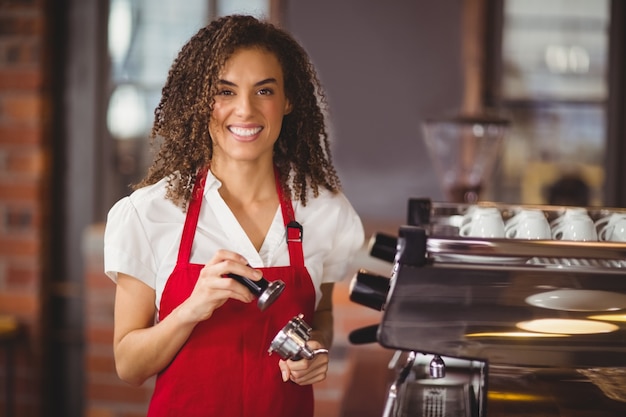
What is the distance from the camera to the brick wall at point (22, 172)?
3.54 metres

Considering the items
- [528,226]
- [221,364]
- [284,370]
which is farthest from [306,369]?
[528,226]

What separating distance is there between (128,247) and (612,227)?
0.89 m

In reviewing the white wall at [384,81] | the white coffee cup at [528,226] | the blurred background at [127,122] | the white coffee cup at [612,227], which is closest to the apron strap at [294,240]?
the white coffee cup at [528,226]

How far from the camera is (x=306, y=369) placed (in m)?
1.55

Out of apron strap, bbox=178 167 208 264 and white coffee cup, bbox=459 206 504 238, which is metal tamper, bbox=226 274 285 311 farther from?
white coffee cup, bbox=459 206 504 238

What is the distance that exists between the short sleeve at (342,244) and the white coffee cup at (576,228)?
1.32ft

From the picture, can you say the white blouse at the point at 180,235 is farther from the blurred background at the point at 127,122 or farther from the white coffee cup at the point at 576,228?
the blurred background at the point at 127,122

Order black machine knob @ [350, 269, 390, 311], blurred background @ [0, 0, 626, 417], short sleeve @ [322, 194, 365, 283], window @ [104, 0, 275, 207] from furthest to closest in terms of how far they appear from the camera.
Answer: window @ [104, 0, 275, 207]
blurred background @ [0, 0, 626, 417]
short sleeve @ [322, 194, 365, 283]
black machine knob @ [350, 269, 390, 311]

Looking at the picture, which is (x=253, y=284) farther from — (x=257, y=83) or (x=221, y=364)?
(x=257, y=83)

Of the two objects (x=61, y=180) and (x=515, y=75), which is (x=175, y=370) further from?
(x=515, y=75)

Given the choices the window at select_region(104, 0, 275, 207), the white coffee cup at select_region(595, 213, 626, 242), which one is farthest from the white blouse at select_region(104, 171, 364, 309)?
the window at select_region(104, 0, 275, 207)

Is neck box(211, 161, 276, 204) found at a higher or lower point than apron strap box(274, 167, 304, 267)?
higher

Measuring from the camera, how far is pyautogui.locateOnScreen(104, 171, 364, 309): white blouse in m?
1.57

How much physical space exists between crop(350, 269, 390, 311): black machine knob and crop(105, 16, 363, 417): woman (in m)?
0.12
